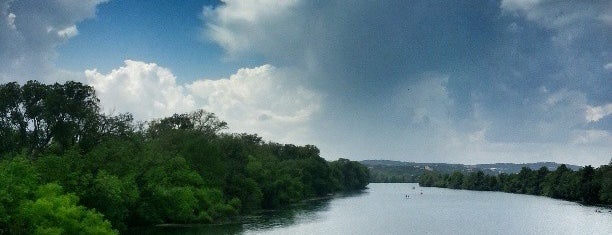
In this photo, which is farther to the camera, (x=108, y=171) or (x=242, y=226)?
(x=242, y=226)

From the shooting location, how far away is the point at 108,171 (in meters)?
59.8

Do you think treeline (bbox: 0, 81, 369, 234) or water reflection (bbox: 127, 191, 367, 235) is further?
water reflection (bbox: 127, 191, 367, 235)

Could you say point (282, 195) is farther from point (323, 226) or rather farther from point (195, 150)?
point (323, 226)

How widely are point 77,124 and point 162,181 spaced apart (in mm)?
21968

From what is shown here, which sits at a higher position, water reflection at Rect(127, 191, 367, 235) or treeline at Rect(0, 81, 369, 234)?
treeline at Rect(0, 81, 369, 234)

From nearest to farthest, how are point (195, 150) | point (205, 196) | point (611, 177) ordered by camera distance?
1. point (205, 196)
2. point (195, 150)
3. point (611, 177)

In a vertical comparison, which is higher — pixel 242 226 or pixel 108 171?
pixel 108 171

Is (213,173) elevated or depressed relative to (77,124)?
depressed

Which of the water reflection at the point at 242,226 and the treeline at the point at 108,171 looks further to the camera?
the water reflection at the point at 242,226

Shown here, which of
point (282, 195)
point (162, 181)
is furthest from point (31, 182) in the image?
point (282, 195)

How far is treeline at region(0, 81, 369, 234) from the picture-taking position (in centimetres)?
3784

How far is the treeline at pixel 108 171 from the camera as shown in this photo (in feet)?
124

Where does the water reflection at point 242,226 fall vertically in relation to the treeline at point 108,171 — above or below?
below

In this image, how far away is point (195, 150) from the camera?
3403 inches
